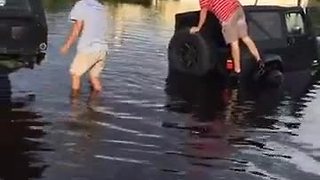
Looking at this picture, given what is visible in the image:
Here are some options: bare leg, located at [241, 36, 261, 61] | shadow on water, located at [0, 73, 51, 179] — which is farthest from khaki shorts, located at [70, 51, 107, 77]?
bare leg, located at [241, 36, 261, 61]

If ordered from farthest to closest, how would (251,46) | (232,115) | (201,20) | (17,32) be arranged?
1. (201,20)
2. (251,46)
3. (17,32)
4. (232,115)

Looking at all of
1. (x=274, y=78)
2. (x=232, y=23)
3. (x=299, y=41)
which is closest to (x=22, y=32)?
(x=232, y=23)

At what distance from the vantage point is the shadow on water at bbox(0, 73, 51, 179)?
27.3 feet

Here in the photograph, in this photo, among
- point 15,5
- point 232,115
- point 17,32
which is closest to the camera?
point 232,115

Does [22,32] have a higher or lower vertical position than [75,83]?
higher

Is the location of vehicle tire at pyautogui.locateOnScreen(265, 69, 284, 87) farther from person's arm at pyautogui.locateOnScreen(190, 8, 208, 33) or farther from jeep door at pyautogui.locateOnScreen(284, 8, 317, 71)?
person's arm at pyautogui.locateOnScreen(190, 8, 208, 33)

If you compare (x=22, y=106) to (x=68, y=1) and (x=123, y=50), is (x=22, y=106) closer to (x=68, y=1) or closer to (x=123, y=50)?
(x=123, y=50)

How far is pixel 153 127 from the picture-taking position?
35.3 feet

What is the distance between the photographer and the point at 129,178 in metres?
8.26

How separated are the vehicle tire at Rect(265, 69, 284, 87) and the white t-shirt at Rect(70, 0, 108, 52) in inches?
138

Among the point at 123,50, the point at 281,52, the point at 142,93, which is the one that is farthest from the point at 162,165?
the point at 123,50

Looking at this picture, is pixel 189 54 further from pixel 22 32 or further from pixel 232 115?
pixel 22 32

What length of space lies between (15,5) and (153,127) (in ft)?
10.8

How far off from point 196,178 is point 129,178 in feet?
2.18
